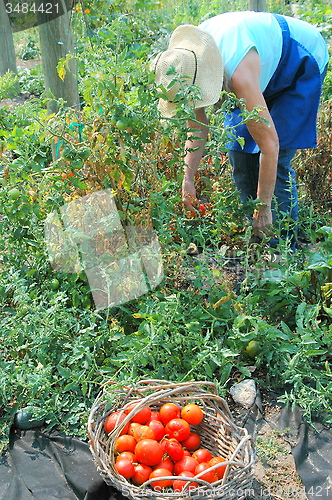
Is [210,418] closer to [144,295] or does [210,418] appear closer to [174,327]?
[174,327]

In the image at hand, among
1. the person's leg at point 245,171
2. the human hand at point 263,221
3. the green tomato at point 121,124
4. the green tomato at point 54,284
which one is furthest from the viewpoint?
the person's leg at point 245,171

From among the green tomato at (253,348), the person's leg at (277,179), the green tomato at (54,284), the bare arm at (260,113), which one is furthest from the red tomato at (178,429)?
the person's leg at (277,179)

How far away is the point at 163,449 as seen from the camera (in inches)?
68.5

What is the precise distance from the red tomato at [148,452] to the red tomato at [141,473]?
0.02m

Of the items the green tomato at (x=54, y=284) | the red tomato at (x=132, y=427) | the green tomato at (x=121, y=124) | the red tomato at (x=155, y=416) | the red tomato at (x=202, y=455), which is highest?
the green tomato at (x=121, y=124)

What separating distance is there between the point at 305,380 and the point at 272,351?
22cm

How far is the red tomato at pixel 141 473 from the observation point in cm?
166

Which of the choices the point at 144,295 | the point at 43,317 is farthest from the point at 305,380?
the point at 43,317

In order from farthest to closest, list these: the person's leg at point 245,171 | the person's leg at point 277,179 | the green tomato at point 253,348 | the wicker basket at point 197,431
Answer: the person's leg at point 245,171 < the person's leg at point 277,179 < the green tomato at point 253,348 < the wicker basket at point 197,431

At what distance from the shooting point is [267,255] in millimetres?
2959

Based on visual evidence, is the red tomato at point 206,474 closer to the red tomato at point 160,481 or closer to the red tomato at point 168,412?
the red tomato at point 160,481

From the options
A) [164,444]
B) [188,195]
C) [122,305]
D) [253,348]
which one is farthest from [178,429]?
[188,195]

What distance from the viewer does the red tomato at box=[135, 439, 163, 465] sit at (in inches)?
65.8

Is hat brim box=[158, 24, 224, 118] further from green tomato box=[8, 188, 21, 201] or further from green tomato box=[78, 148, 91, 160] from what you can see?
green tomato box=[8, 188, 21, 201]
